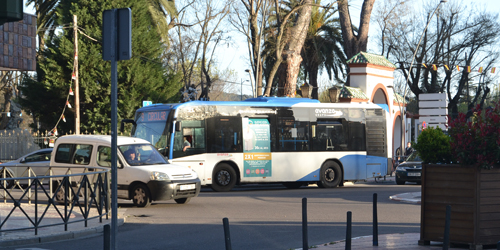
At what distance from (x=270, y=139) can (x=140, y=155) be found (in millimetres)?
6886

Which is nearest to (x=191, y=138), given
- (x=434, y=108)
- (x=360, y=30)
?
(x=434, y=108)

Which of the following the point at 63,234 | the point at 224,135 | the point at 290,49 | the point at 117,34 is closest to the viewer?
the point at 117,34

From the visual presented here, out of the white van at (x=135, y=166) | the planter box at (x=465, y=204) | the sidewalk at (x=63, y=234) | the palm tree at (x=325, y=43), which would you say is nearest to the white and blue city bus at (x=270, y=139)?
the white van at (x=135, y=166)

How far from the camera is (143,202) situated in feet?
47.3

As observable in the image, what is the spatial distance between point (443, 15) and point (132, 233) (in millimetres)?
42340

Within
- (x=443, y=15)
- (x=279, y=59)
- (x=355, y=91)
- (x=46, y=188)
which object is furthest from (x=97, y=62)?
(x=443, y=15)

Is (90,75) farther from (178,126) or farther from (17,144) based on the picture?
(178,126)

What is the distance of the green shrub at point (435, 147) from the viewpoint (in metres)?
8.55

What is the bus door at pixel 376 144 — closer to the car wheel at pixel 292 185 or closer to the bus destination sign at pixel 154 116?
the car wheel at pixel 292 185

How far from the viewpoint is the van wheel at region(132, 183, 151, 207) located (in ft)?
47.0

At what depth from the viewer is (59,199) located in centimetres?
1031

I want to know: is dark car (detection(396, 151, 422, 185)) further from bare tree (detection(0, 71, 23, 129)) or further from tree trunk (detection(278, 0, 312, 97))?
bare tree (detection(0, 71, 23, 129))

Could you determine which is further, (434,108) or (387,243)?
(434,108)

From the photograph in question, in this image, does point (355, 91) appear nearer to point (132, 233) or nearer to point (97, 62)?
point (97, 62)
